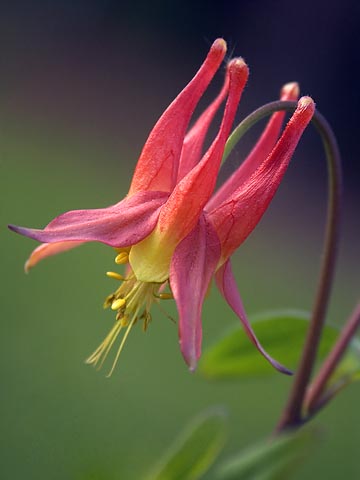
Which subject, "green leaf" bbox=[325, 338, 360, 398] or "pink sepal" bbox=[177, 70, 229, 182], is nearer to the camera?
"pink sepal" bbox=[177, 70, 229, 182]

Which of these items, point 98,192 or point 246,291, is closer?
point 246,291

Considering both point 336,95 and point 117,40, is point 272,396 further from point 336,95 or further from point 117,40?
point 117,40

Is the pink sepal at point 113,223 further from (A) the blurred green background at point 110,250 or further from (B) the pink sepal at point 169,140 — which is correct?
(A) the blurred green background at point 110,250

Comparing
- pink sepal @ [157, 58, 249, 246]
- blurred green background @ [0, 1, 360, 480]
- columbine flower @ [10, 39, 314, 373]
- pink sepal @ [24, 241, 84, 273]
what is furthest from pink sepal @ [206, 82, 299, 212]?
blurred green background @ [0, 1, 360, 480]

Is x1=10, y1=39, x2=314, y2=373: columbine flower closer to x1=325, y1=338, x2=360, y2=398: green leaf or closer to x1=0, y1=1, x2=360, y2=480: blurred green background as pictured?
x1=325, y1=338, x2=360, y2=398: green leaf

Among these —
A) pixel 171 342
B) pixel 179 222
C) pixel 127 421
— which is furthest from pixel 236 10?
pixel 179 222

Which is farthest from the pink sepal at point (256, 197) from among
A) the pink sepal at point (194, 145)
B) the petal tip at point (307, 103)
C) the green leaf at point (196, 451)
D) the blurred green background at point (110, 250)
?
the blurred green background at point (110, 250)
